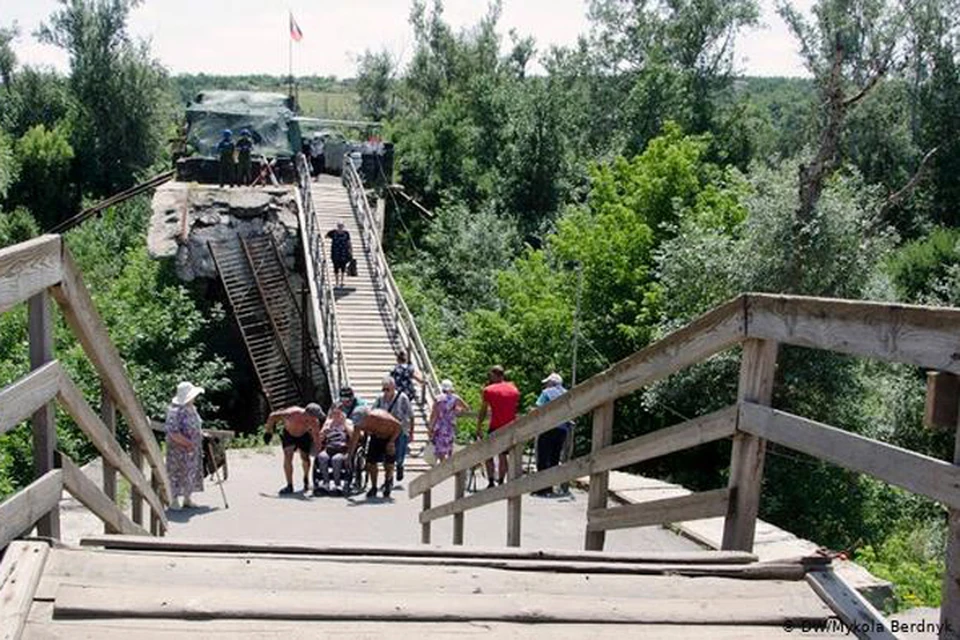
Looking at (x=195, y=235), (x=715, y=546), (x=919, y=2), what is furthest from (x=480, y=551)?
(x=919, y=2)

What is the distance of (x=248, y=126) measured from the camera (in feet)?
107

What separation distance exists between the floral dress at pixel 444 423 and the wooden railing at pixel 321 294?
22.1ft

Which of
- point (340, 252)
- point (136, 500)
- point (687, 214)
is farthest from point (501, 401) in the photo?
point (687, 214)

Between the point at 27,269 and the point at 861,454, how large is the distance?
2613 millimetres

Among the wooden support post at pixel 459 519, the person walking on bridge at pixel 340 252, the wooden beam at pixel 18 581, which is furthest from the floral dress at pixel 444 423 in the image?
the person walking on bridge at pixel 340 252

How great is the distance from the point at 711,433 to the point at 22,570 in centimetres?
251

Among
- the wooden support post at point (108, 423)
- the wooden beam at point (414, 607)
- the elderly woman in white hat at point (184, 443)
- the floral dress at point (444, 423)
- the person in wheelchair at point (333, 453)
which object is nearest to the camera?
the wooden beam at point (414, 607)

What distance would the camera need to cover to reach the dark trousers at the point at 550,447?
11141 millimetres

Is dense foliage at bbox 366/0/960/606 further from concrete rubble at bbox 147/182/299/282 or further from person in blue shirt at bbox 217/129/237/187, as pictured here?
person in blue shirt at bbox 217/129/237/187

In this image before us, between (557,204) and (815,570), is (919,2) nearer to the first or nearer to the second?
(557,204)

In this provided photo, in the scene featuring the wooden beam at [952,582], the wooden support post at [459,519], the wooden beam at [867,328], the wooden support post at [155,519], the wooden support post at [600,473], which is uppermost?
the wooden beam at [867,328]

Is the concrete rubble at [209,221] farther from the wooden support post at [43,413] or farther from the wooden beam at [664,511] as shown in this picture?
the wooden support post at [43,413]

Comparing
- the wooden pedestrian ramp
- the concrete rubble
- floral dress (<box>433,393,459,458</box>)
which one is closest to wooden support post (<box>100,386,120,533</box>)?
the wooden pedestrian ramp

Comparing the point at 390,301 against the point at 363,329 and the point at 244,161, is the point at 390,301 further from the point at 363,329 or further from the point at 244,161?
the point at 244,161
